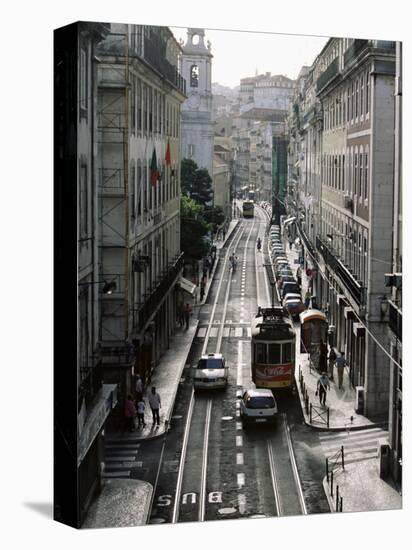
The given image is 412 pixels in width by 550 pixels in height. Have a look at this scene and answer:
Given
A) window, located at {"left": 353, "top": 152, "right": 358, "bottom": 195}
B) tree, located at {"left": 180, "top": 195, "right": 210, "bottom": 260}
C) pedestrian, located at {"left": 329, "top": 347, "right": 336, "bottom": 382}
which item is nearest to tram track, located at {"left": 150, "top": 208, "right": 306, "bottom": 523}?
pedestrian, located at {"left": 329, "top": 347, "right": 336, "bottom": 382}

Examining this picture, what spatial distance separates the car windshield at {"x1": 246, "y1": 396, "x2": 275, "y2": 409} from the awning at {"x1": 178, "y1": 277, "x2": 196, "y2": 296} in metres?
2.65

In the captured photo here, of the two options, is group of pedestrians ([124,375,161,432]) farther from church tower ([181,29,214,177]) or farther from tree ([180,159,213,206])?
church tower ([181,29,214,177])

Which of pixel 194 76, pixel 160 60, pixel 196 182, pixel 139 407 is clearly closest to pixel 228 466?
pixel 139 407

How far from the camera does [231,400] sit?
21484mm

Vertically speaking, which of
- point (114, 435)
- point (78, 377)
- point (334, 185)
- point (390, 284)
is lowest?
point (114, 435)

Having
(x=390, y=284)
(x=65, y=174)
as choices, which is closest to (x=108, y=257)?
(x=65, y=174)

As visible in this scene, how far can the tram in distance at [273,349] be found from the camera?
21.7m

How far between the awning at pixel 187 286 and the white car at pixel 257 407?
2439 mm

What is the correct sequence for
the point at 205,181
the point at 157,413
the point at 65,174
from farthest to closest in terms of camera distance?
1. the point at 205,181
2. the point at 157,413
3. the point at 65,174

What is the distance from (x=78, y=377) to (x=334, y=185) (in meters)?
7.51

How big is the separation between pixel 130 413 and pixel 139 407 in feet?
0.76

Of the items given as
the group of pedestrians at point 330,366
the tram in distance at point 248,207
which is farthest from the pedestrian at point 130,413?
the tram in distance at point 248,207

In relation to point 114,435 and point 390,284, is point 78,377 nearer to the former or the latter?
point 114,435

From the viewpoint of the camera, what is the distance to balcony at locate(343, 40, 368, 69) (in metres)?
21.9
